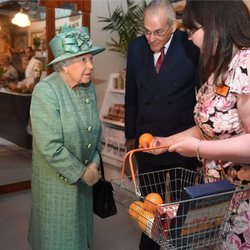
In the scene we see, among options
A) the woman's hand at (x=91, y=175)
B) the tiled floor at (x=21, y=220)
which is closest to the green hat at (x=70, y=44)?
the woman's hand at (x=91, y=175)

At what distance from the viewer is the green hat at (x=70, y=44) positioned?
5.17ft

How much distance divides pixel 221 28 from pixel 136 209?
0.63 m

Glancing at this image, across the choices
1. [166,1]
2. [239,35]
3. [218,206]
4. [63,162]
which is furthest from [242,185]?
[166,1]

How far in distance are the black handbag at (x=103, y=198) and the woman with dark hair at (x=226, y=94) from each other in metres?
0.79

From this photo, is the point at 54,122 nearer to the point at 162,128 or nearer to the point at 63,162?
the point at 63,162

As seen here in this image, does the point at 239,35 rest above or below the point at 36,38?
below

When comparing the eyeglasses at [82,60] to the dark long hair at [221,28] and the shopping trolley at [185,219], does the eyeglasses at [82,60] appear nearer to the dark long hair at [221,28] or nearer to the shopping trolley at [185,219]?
the dark long hair at [221,28]

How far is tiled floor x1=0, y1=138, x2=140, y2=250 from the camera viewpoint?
2.47 metres

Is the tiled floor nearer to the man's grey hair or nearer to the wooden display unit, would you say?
the wooden display unit

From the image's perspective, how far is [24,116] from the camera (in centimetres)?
349

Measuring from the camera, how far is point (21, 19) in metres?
3.09

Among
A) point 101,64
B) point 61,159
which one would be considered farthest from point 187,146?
point 101,64

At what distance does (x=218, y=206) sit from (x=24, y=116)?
2.88 metres

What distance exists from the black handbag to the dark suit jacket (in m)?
0.34
